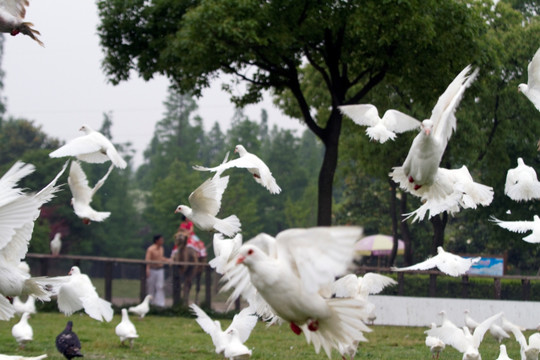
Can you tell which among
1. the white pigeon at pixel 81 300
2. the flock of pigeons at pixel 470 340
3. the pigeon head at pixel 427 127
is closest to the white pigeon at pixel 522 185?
the flock of pigeons at pixel 470 340

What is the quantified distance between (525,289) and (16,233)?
1186cm

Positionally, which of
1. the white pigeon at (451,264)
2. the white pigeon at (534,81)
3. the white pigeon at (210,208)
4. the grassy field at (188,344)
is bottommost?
the grassy field at (188,344)

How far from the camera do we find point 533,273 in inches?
1062

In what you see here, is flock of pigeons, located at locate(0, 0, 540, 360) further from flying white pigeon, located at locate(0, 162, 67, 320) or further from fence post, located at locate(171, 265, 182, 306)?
fence post, located at locate(171, 265, 182, 306)

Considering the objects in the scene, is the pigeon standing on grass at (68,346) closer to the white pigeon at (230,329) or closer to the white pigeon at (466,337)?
the white pigeon at (230,329)

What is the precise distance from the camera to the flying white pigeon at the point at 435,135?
268 inches

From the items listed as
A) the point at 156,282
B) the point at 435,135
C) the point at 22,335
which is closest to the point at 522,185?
the point at 435,135

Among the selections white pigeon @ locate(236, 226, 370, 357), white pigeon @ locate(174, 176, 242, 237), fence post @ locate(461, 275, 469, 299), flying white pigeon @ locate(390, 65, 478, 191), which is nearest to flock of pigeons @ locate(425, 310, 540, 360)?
flying white pigeon @ locate(390, 65, 478, 191)

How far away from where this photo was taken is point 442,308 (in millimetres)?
15414

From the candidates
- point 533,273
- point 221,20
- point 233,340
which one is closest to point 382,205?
point 533,273

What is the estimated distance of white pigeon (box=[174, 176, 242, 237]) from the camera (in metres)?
8.38

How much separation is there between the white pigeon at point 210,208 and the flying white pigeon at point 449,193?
74.0 inches

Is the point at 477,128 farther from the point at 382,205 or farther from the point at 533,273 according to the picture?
the point at 382,205

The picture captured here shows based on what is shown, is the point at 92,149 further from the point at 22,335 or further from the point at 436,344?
the point at 436,344
